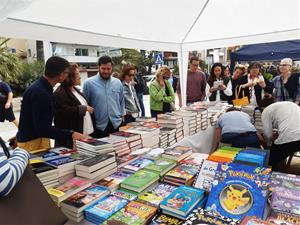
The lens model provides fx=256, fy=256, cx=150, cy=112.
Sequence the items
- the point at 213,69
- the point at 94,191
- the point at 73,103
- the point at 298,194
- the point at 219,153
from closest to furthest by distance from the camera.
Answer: the point at 298,194
the point at 94,191
the point at 219,153
the point at 73,103
the point at 213,69

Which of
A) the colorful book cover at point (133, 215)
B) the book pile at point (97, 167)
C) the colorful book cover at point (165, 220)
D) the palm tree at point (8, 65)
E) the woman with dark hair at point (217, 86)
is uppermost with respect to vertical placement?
the palm tree at point (8, 65)

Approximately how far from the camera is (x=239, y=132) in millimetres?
2744

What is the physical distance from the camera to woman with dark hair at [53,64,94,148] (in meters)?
2.27

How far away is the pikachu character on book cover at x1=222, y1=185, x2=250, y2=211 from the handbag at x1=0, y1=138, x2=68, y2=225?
74cm

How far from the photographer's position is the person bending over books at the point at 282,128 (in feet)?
8.64

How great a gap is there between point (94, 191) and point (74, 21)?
1612 mm

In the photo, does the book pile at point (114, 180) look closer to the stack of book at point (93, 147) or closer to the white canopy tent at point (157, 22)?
the stack of book at point (93, 147)

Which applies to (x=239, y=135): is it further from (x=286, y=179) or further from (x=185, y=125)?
(x=286, y=179)

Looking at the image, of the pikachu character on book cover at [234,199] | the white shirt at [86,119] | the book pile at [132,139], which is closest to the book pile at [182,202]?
the pikachu character on book cover at [234,199]

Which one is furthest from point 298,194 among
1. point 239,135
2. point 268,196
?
point 239,135

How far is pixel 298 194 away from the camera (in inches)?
50.6

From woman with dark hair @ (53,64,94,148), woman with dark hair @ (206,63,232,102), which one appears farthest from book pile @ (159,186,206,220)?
woman with dark hair @ (206,63,232,102)

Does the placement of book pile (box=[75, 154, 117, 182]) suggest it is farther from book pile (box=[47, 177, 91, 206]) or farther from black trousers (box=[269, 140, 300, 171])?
black trousers (box=[269, 140, 300, 171])

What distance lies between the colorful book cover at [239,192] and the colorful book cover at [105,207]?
0.44 meters
